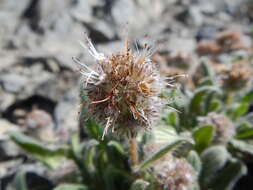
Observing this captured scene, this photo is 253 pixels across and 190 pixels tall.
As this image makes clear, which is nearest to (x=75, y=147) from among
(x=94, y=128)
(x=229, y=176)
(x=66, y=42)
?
(x=94, y=128)

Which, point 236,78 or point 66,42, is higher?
point 66,42

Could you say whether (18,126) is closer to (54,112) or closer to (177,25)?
(54,112)

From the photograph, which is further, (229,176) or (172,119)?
(172,119)

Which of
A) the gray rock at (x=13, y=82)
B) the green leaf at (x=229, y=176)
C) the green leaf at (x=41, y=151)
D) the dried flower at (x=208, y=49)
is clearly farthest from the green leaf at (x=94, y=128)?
the dried flower at (x=208, y=49)

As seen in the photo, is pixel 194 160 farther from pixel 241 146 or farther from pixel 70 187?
pixel 70 187

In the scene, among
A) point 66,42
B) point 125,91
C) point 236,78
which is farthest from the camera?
point 66,42
